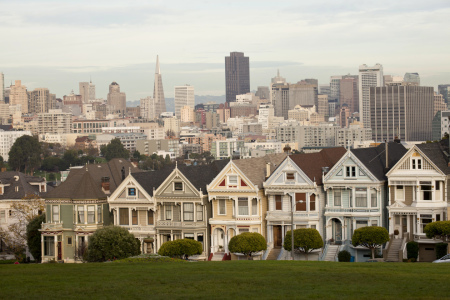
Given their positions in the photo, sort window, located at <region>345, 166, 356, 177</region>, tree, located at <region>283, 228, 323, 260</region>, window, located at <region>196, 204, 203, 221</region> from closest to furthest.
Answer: tree, located at <region>283, 228, 323, 260</region>, window, located at <region>345, 166, 356, 177</region>, window, located at <region>196, 204, 203, 221</region>

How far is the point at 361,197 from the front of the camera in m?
57.7

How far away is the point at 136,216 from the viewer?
63.9 meters

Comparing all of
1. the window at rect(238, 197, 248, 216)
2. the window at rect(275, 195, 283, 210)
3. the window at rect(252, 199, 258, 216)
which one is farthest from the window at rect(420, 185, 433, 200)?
the window at rect(238, 197, 248, 216)

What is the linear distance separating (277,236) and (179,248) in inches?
254

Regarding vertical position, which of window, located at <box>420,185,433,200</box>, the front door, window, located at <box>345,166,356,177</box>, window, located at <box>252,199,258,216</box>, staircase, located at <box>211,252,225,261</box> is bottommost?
staircase, located at <box>211,252,225,261</box>

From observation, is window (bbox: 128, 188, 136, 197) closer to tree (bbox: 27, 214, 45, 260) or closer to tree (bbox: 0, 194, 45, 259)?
tree (bbox: 27, 214, 45, 260)

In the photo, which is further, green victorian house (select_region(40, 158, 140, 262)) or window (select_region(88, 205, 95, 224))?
window (select_region(88, 205, 95, 224))

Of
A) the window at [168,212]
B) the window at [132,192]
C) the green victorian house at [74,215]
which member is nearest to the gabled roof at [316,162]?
the window at [168,212]

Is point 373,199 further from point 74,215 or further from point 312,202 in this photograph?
point 74,215

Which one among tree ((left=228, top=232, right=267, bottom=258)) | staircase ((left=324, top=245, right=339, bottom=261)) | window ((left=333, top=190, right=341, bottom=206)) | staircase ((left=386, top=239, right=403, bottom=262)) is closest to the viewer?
staircase ((left=386, top=239, right=403, bottom=262))

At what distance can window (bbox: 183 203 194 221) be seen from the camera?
62031mm

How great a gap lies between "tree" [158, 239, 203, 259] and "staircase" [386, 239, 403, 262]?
39.3 ft

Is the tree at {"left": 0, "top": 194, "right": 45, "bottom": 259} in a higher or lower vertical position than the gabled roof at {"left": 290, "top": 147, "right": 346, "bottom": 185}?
lower

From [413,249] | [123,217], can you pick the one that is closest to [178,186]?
[123,217]
